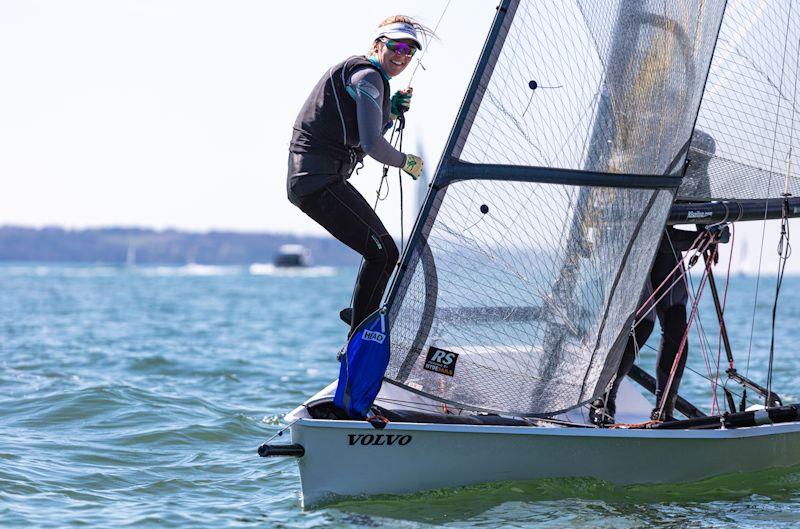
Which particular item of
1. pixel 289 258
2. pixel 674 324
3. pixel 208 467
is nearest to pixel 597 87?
pixel 674 324

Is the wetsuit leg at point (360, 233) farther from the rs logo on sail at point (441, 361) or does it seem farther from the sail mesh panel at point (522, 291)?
the rs logo on sail at point (441, 361)

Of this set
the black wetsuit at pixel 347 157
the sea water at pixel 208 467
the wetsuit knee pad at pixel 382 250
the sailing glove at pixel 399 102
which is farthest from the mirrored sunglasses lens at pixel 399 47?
the sea water at pixel 208 467

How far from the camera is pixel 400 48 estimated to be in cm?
514

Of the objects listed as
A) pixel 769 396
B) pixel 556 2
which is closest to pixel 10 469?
pixel 556 2

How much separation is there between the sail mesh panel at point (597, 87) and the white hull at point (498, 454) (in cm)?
137

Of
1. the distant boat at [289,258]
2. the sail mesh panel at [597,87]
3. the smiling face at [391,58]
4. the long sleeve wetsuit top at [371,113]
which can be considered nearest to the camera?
the long sleeve wetsuit top at [371,113]

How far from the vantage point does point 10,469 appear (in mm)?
6359

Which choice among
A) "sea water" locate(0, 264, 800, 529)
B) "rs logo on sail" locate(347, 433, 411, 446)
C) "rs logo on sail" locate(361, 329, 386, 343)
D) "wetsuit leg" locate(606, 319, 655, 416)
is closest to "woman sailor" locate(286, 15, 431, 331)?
"rs logo on sail" locate(361, 329, 386, 343)

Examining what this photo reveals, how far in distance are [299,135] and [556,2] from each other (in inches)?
55.8

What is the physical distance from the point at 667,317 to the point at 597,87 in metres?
1.48

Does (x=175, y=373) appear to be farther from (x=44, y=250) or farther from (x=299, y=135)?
(x=44, y=250)

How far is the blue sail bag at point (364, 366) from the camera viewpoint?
17.1 feet

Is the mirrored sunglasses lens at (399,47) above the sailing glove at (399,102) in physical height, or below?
above

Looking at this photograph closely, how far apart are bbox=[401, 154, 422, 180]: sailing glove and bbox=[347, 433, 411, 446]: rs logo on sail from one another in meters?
1.26
